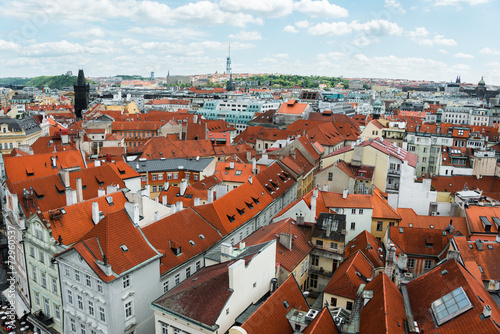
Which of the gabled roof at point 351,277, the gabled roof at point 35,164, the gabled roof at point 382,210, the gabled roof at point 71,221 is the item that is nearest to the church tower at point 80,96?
the gabled roof at point 35,164

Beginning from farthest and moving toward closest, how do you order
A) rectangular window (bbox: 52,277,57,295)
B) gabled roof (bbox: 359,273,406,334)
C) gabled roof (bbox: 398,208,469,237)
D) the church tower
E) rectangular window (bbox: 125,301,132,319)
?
the church tower
gabled roof (bbox: 398,208,469,237)
rectangular window (bbox: 52,277,57,295)
rectangular window (bbox: 125,301,132,319)
gabled roof (bbox: 359,273,406,334)

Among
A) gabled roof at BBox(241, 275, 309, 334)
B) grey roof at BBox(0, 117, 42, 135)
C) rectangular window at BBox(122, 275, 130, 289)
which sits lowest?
rectangular window at BBox(122, 275, 130, 289)

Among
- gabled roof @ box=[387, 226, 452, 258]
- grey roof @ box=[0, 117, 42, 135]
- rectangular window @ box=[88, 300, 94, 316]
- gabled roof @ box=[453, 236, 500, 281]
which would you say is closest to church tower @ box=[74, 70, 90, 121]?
grey roof @ box=[0, 117, 42, 135]

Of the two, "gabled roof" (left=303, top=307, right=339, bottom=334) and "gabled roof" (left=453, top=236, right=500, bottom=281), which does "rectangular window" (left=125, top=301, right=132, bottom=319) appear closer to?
"gabled roof" (left=303, top=307, right=339, bottom=334)

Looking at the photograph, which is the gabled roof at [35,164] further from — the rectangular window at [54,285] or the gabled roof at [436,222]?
the gabled roof at [436,222]

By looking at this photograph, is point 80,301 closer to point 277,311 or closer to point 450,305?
point 277,311

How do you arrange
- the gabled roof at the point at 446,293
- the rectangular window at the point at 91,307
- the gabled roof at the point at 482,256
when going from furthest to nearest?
1. the gabled roof at the point at 482,256
2. the rectangular window at the point at 91,307
3. the gabled roof at the point at 446,293
